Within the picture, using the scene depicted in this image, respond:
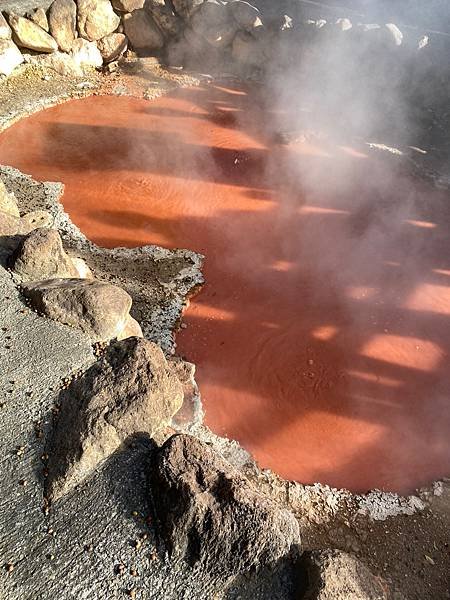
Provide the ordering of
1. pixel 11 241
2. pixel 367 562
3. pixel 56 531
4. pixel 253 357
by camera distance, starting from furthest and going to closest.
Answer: pixel 253 357 < pixel 11 241 < pixel 367 562 < pixel 56 531

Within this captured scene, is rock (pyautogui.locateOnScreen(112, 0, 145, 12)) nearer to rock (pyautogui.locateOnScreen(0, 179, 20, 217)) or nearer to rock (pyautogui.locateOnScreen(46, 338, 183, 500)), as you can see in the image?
rock (pyautogui.locateOnScreen(0, 179, 20, 217))

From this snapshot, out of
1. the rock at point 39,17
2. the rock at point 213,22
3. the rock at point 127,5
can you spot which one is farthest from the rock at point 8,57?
the rock at point 213,22

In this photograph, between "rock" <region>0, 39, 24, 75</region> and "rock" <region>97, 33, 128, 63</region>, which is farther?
"rock" <region>97, 33, 128, 63</region>

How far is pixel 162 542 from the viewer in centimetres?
365

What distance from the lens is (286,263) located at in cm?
834

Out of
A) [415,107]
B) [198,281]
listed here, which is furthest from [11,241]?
[415,107]

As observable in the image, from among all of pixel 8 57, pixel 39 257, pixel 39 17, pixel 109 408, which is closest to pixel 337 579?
pixel 109 408

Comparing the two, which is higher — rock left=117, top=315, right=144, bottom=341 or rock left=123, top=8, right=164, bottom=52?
rock left=123, top=8, right=164, bottom=52

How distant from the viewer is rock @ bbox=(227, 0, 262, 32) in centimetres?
1404

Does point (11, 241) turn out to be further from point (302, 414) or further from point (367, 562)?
point (367, 562)

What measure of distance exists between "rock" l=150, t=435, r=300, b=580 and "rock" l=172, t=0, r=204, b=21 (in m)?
14.3

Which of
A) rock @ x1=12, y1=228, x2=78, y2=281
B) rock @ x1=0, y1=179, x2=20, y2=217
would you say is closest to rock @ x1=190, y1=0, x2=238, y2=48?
rock @ x1=0, y1=179, x2=20, y2=217

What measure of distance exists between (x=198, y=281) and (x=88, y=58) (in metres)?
9.62

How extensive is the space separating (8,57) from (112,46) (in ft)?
10.5
